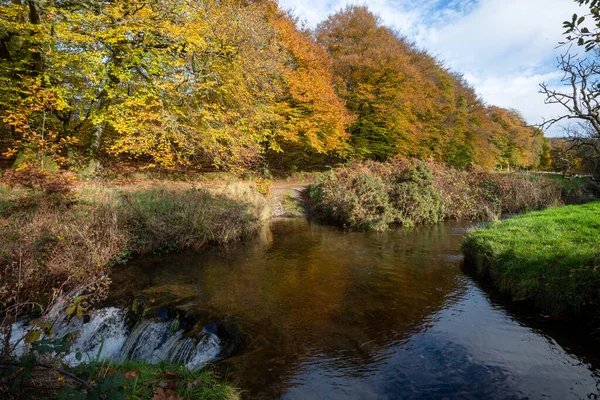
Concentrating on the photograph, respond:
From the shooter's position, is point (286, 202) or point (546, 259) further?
point (286, 202)

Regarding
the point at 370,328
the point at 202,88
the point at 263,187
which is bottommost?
the point at 370,328

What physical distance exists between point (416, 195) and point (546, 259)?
9102 millimetres

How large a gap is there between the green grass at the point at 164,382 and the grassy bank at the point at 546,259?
5.52 meters

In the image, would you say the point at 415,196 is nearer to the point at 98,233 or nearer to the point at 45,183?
the point at 98,233

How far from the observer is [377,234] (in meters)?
14.4

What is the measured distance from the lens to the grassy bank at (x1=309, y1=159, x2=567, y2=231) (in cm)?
1554

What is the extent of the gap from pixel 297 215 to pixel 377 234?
5736 mm

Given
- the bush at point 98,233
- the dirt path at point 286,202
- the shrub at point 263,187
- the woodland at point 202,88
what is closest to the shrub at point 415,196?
the woodland at point 202,88

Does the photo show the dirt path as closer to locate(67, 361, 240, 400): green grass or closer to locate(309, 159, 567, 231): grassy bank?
locate(309, 159, 567, 231): grassy bank

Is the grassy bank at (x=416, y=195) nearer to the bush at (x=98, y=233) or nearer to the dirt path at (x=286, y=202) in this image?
the dirt path at (x=286, y=202)

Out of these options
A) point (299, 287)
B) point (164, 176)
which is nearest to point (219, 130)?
point (164, 176)

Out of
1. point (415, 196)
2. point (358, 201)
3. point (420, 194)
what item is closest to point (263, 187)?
point (358, 201)

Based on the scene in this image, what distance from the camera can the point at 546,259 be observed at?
701 centimetres

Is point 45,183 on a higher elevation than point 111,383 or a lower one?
higher
